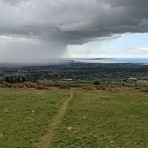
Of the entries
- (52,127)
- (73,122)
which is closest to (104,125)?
(73,122)

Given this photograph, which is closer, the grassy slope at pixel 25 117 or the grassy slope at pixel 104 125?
the grassy slope at pixel 104 125

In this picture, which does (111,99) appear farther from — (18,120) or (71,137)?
(71,137)

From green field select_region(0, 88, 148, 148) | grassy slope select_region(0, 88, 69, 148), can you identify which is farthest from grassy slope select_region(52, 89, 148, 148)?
grassy slope select_region(0, 88, 69, 148)

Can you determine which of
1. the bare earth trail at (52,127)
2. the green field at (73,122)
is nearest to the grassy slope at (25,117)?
the green field at (73,122)

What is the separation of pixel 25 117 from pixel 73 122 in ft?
16.1

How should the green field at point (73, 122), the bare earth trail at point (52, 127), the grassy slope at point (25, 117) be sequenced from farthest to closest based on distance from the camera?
the grassy slope at point (25, 117), the green field at point (73, 122), the bare earth trail at point (52, 127)

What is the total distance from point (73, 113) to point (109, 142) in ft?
29.0

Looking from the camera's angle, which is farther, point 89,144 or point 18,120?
A: point 18,120

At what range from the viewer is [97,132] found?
22094 millimetres

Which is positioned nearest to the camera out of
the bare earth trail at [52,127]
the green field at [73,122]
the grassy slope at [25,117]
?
the bare earth trail at [52,127]

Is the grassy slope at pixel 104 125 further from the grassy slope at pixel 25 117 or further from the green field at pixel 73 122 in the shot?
the grassy slope at pixel 25 117

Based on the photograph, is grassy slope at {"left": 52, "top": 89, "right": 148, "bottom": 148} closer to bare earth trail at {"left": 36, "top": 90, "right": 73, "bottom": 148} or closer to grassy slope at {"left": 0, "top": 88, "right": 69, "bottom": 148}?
bare earth trail at {"left": 36, "top": 90, "right": 73, "bottom": 148}

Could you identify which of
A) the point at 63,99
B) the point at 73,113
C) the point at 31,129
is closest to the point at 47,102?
the point at 63,99

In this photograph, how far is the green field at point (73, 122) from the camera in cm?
A: 1984
